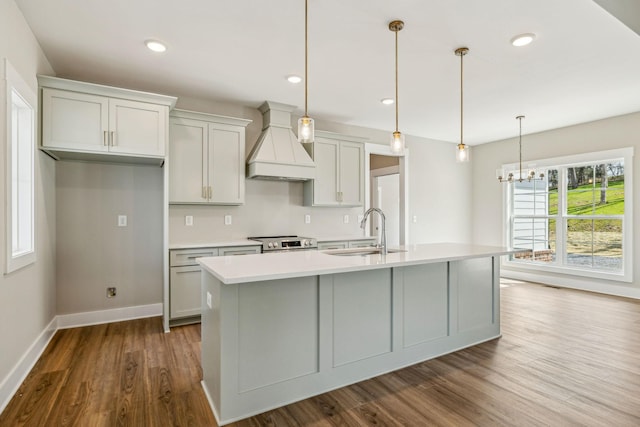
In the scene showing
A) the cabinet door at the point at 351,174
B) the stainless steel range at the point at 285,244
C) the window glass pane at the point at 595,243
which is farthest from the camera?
the window glass pane at the point at 595,243

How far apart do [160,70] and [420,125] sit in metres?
3.76

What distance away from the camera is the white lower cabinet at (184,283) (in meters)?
3.58

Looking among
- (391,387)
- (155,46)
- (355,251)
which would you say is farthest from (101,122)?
(391,387)

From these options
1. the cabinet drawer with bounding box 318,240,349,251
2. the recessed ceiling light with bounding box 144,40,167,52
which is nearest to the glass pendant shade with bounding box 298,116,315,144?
the recessed ceiling light with bounding box 144,40,167,52

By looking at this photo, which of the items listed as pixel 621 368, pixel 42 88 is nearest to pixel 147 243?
pixel 42 88

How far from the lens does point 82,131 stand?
3160 millimetres

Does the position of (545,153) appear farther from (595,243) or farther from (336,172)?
(336,172)

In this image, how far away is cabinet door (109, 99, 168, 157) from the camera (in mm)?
3297

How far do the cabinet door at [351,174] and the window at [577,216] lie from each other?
3.13 m

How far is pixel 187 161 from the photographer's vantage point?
151 inches

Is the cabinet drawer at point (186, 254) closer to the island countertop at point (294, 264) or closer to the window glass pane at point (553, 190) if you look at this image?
the island countertop at point (294, 264)

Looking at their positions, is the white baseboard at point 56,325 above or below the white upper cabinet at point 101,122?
below

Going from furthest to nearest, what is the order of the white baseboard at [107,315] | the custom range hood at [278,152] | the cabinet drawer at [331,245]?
the cabinet drawer at [331,245] → the custom range hood at [278,152] → the white baseboard at [107,315]

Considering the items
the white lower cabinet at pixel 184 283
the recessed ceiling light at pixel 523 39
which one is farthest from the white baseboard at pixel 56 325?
the recessed ceiling light at pixel 523 39
